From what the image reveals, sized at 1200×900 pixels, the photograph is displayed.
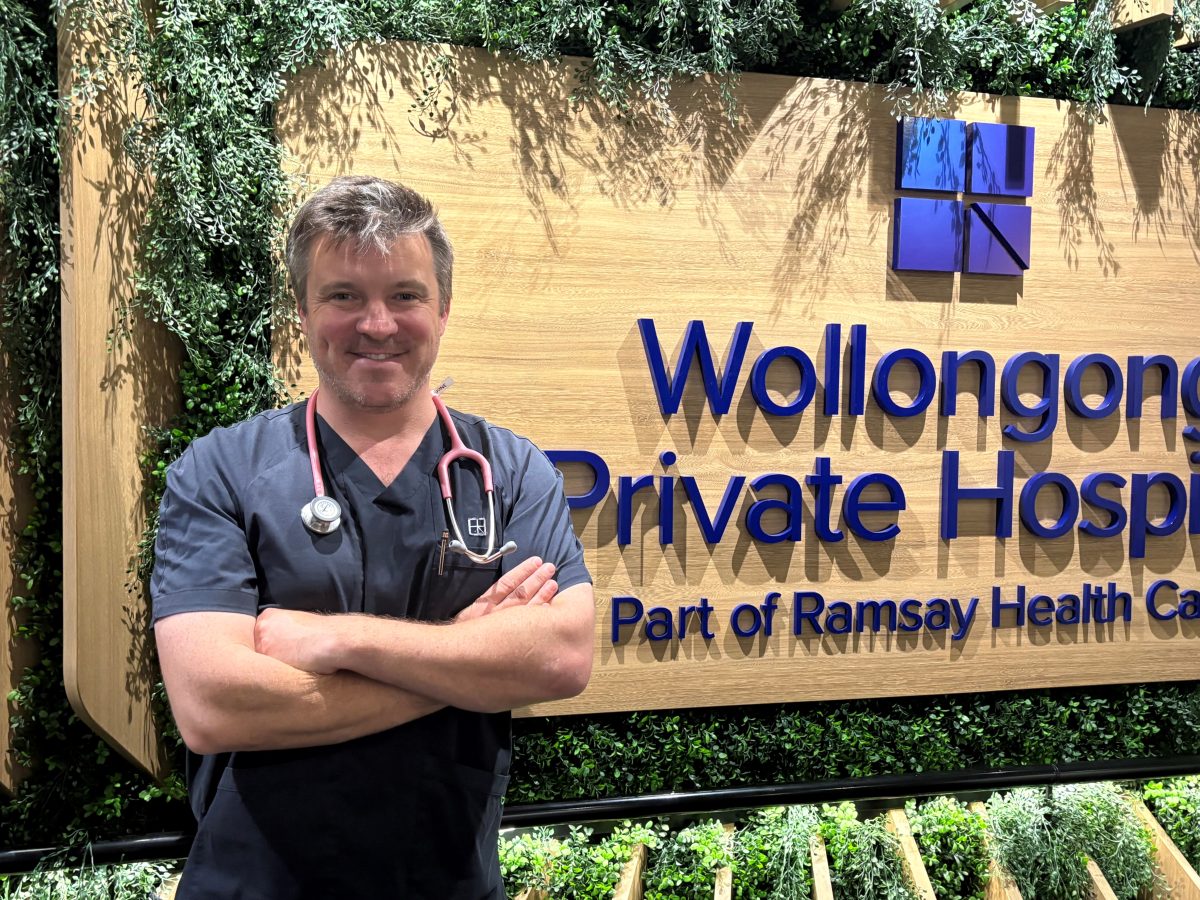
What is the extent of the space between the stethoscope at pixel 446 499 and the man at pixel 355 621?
0.05 ft

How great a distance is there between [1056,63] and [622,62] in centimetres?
150

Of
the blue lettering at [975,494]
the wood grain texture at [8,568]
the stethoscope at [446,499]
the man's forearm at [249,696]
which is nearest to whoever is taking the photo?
the man's forearm at [249,696]

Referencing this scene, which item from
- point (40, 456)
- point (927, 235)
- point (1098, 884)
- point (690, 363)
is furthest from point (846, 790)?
point (40, 456)

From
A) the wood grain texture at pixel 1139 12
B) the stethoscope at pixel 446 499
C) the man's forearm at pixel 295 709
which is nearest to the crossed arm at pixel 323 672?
the man's forearm at pixel 295 709

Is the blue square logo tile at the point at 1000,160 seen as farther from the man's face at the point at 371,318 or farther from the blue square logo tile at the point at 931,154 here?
the man's face at the point at 371,318

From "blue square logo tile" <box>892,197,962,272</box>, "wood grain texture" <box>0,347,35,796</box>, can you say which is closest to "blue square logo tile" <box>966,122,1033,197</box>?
"blue square logo tile" <box>892,197,962,272</box>

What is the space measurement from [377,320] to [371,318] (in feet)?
0.04

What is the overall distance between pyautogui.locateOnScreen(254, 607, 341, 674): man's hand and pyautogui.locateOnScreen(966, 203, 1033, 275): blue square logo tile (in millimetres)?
2454

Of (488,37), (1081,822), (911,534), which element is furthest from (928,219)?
(1081,822)

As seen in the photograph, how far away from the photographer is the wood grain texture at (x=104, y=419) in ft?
7.88

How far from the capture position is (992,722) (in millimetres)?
3201

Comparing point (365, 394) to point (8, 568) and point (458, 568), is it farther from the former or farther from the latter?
point (8, 568)

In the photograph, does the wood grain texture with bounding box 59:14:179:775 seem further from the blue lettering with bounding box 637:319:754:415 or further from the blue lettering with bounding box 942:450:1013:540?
the blue lettering with bounding box 942:450:1013:540

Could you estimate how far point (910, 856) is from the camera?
9.21ft
